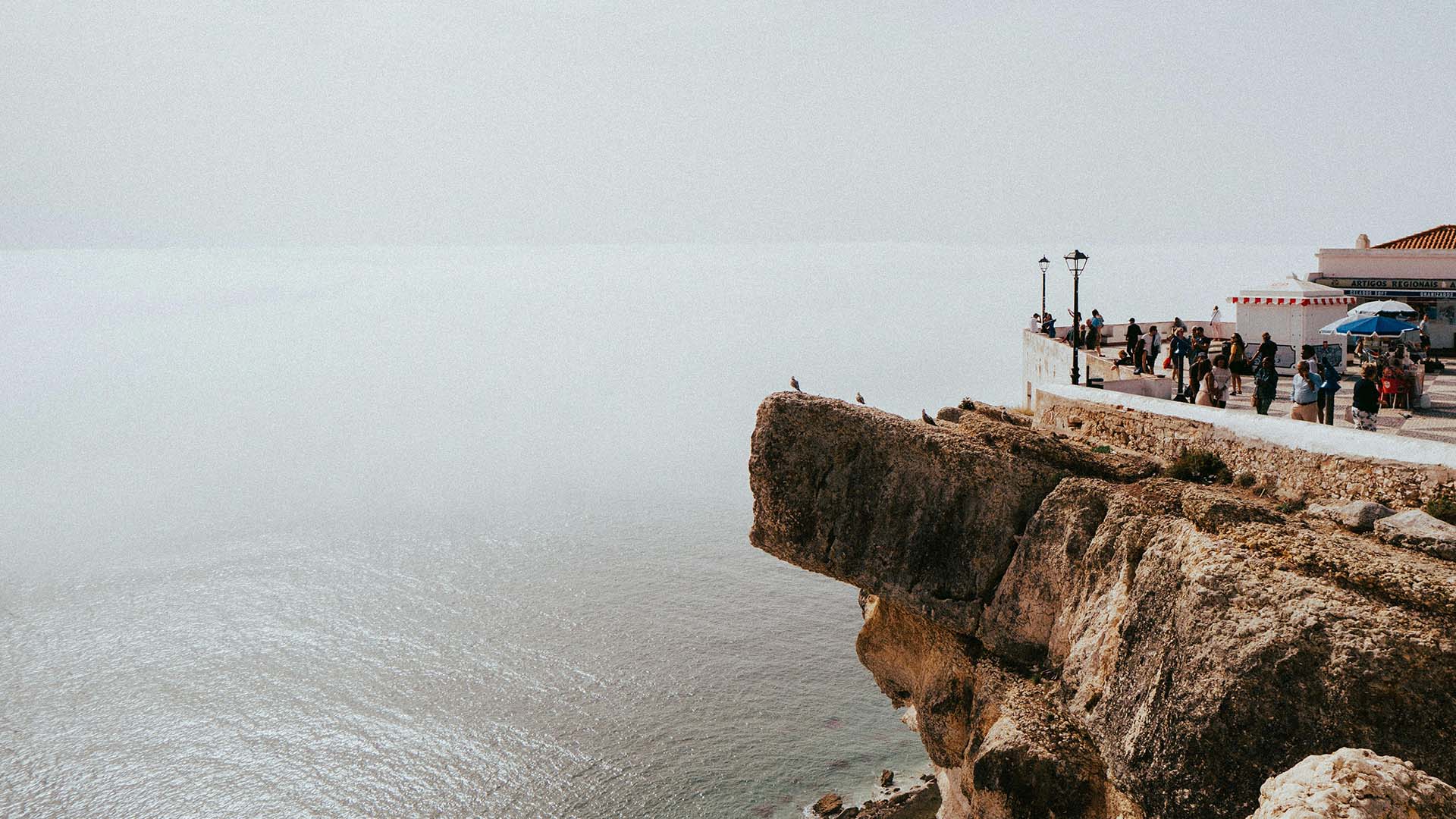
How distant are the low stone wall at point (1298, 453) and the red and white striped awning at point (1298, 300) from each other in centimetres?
1525

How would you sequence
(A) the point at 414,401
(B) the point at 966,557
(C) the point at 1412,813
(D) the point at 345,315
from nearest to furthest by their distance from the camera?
(C) the point at 1412,813 < (B) the point at 966,557 < (A) the point at 414,401 < (D) the point at 345,315

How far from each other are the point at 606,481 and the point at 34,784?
35.2m

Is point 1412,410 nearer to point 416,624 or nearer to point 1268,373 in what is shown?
point 1268,373

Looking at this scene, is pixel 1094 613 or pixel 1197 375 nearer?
pixel 1094 613

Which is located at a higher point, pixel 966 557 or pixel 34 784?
pixel 966 557

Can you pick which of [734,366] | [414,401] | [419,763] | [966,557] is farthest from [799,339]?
[966,557]

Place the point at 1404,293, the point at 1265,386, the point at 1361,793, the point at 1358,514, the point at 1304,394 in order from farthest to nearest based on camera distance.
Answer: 1. the point at 1404,293
2. the point at 1265,386
3. the point at 1304,394
4. the point at 1358,514
5. the point at 1361,793

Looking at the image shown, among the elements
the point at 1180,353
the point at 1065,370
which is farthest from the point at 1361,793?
the point at 1065,370

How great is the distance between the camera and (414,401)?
95500 mm

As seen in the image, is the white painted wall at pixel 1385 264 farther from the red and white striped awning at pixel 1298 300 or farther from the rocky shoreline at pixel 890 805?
the rocky shoreline at pixel 890 805

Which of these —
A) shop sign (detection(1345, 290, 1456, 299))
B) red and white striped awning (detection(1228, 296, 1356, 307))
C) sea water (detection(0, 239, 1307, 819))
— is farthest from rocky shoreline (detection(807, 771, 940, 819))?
shop sign (detection(1345, 290, 1456, 299))

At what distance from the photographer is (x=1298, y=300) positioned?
89.3 ft

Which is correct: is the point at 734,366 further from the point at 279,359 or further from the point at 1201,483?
the point at 1201,483

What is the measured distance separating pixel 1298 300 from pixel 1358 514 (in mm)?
19557
